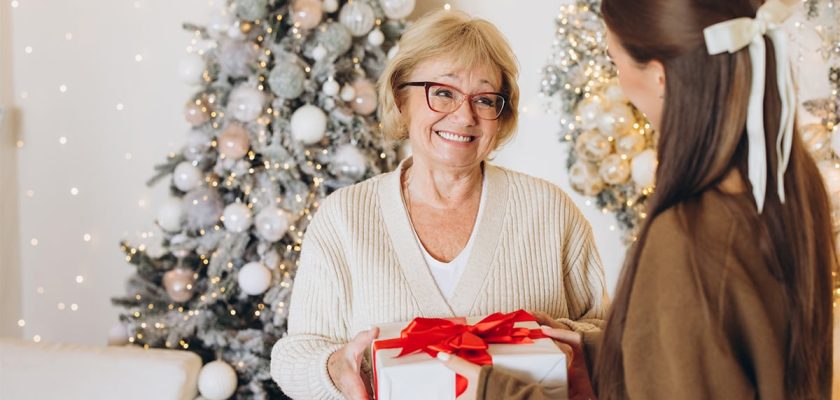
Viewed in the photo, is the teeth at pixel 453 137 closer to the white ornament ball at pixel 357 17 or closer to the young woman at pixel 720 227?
the young woman at pixel 720 227

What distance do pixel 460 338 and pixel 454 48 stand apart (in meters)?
0.77

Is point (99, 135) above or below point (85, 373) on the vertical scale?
above

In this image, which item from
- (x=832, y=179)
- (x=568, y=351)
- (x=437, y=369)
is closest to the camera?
(x=437, y=369)

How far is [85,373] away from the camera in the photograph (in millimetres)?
2639

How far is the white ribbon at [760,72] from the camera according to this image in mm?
1091

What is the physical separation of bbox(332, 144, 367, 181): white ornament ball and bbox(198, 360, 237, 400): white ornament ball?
0.85m

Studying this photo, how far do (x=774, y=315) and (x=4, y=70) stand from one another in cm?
349

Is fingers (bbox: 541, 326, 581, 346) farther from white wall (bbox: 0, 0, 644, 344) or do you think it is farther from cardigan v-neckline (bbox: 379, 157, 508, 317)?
white wall (bbox: 0, 0, 644, 344)

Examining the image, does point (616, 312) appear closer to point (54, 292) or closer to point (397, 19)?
point (397, 19)

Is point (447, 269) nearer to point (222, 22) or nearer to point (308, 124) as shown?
point (308, 124)

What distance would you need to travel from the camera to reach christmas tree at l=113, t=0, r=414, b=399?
9.96ft

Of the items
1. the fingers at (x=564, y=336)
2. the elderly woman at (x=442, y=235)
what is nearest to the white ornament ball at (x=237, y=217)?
the elderly woman at (x=442, y=235)

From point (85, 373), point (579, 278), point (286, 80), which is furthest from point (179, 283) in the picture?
point (579, 278)

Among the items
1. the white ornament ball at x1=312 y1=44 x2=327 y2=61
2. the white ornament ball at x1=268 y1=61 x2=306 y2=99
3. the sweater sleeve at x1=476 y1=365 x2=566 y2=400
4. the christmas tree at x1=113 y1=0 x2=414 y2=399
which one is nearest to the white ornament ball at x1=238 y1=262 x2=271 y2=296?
the christmas tree at x1=113 y1=0 x2=414 y2=399
